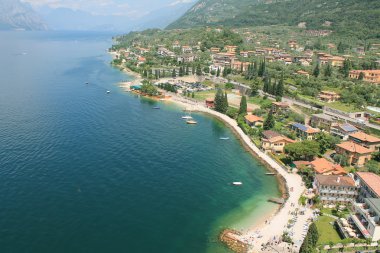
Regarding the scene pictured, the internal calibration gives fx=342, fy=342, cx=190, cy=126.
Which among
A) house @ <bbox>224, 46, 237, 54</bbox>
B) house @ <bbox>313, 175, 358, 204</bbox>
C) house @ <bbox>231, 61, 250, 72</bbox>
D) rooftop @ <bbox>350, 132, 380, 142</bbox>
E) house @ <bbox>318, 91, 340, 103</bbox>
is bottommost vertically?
house @ <bbox>313, 175, 358, 204</bbox>

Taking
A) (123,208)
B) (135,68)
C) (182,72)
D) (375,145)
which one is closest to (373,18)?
(182,72)

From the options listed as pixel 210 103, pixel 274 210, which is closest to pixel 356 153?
pixel 274 210

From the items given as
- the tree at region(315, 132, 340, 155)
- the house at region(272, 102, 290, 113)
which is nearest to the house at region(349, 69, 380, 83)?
the house at region(272, 102, 290, 113)

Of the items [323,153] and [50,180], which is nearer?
[50,180]

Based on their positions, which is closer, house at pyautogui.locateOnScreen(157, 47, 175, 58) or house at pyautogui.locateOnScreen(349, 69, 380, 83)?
house at pyautogui.locateOnScreen(349, 69, 380, 83)

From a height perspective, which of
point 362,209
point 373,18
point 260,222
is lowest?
point 260,222

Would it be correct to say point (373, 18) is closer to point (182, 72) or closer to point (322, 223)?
point (182, 72)

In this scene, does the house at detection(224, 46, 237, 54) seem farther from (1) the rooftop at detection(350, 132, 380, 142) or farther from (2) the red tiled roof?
(1) the rooftop at detection(350, 132, 380, 142)
